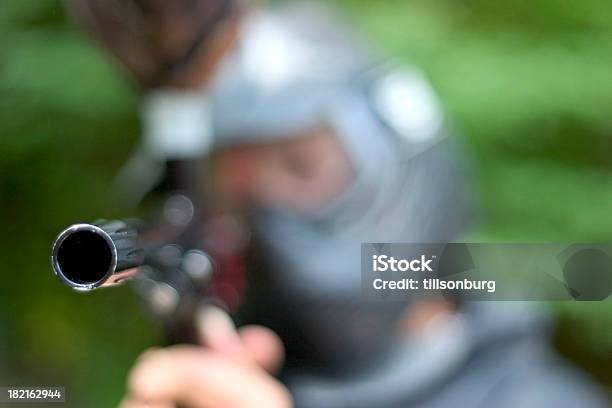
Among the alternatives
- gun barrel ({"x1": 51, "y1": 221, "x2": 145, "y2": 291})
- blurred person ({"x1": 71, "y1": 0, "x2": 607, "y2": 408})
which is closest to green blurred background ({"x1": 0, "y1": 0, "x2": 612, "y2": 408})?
blurred person ({"x1": 71, "y1": 0, "x2": 607, "y2": 408})

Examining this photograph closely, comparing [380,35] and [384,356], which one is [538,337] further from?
[380,35]

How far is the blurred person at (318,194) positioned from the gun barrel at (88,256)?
0.34 meters

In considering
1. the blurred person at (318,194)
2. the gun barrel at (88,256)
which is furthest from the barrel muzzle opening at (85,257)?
the blurred person at (318,194)

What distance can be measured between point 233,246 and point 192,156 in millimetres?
100

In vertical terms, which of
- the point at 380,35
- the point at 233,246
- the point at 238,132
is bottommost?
the point at 233,246

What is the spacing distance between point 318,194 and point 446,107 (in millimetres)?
185

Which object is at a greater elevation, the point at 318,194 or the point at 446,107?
the point at 446,107

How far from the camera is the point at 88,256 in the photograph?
17.6 inches

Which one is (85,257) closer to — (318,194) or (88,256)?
(88,256)

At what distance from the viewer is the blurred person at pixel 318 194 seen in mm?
803

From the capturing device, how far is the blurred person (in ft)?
2.63

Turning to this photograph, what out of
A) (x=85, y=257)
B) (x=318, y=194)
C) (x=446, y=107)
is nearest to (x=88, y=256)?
(x=85, y=257)

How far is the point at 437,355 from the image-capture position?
0.84 meters

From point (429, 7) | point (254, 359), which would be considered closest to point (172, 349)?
point (254, 359)
